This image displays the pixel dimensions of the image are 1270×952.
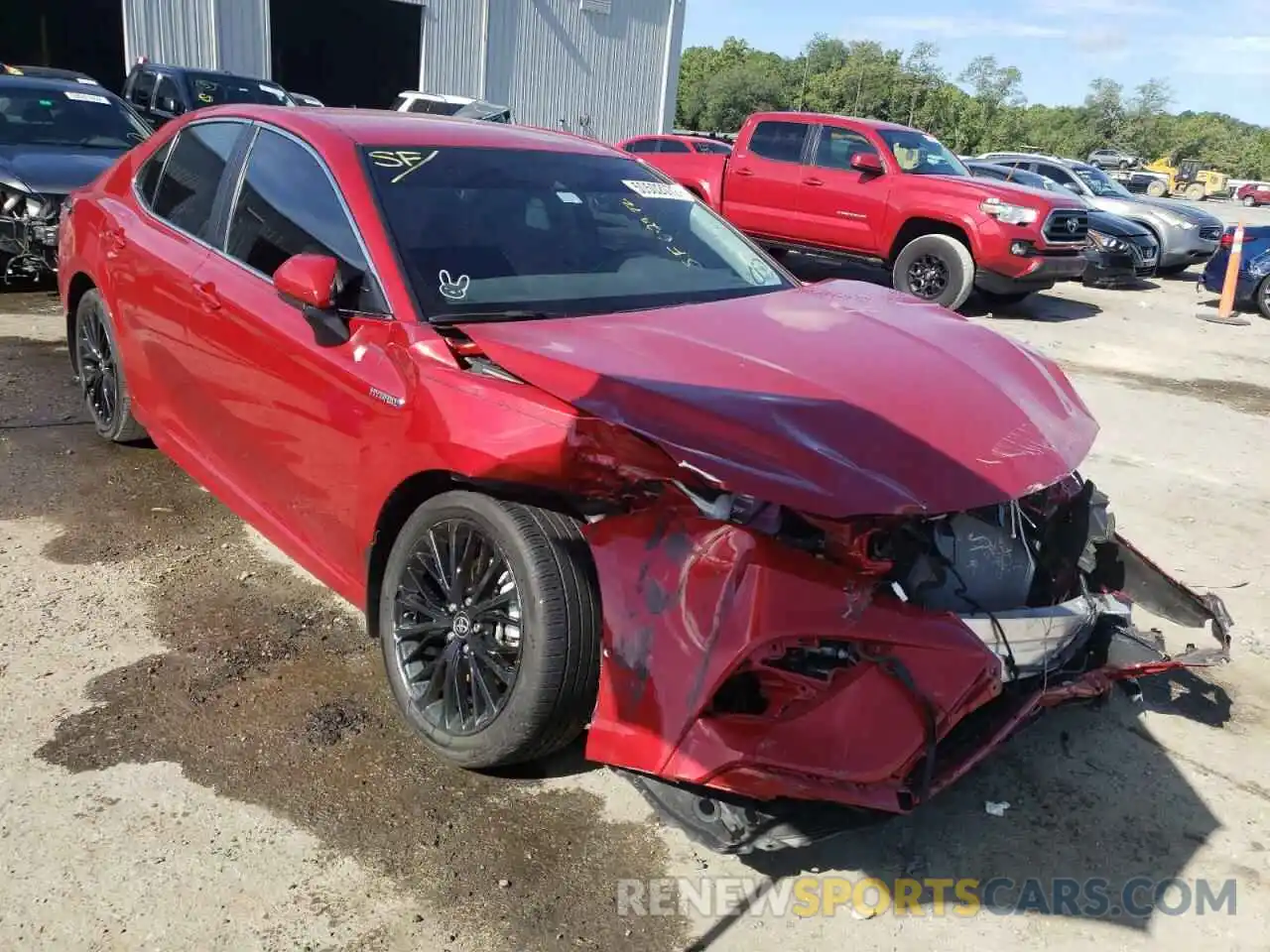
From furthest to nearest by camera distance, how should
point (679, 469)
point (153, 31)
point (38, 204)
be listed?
point (153, 31) → point (38, 204) → point (679, 469)

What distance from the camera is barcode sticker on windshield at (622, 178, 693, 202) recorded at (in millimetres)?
3971

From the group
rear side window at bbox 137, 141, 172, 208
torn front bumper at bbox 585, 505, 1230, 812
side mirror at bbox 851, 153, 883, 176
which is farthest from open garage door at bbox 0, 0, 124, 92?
torn front bumper at bbox 585, 505, 1230, 812

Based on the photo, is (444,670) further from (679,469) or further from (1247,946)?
(1247,946)

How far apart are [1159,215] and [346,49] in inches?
934

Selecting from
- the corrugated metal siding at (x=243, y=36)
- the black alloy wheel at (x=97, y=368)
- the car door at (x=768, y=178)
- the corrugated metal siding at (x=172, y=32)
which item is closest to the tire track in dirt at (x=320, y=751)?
the black alloy wheel at (x=97, y=368)

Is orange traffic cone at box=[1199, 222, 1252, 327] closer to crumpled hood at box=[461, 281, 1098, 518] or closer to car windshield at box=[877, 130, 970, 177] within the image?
car windshield at box=[877, 130, 970, 177]

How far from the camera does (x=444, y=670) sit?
9.59 feet

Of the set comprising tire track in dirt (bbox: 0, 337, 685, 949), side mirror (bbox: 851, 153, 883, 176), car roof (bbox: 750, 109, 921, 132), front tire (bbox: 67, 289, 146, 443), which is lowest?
tire track in dirt (bbox: 0, 337, 685, 949)

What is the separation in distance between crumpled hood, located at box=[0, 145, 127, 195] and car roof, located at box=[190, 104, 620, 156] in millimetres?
4767

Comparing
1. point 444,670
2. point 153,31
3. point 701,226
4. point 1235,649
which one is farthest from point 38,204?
point 153,31

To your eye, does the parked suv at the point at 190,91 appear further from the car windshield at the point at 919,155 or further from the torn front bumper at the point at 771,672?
the torn front bumper at the point at 771,672

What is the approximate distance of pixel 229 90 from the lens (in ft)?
49.3

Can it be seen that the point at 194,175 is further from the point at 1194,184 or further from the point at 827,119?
the point at 1194,184

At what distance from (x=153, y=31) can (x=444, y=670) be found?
854 inches
